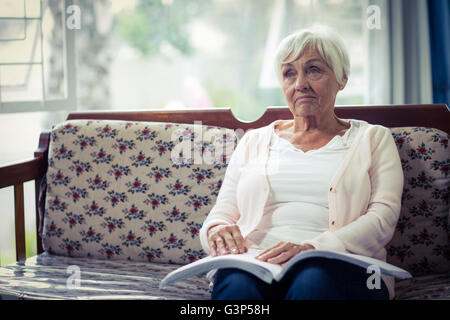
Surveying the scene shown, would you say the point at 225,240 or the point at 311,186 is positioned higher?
the point at 311,186

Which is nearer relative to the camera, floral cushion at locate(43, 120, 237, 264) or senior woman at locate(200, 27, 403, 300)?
senior woman at locate(200, 27, 403, 300)

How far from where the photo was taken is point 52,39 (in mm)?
2924

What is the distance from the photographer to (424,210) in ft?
4.68

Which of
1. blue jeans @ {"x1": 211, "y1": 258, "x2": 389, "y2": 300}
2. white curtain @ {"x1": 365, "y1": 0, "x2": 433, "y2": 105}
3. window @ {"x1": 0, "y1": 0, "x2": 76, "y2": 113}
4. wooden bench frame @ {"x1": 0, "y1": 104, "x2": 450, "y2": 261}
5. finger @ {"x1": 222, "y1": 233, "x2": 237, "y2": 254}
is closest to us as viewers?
blue jeans @ {"x1": 211, "y1": 258, "x2": 389, "y2": 300}

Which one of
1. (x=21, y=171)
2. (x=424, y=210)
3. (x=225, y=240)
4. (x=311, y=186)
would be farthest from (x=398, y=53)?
(x=21, y=171)

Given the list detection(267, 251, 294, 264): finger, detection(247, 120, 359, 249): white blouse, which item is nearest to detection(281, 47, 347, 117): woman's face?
detection(247, 120, 359, 249): white blouse

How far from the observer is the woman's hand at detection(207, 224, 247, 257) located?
3.88ft

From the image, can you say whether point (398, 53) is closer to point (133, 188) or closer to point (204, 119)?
point (204, 119)

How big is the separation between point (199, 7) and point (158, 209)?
9.53 ft

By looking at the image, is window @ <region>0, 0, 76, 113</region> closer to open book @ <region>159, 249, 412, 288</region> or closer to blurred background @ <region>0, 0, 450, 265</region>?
blurred background @ <region>0, 0, 450, 265</region>

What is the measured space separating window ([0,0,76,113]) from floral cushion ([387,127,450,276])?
6.10ft

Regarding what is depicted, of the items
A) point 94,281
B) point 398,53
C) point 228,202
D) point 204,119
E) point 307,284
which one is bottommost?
point 94,281

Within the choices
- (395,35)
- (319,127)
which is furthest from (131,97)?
(319,127)

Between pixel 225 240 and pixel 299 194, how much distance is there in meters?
0.23
